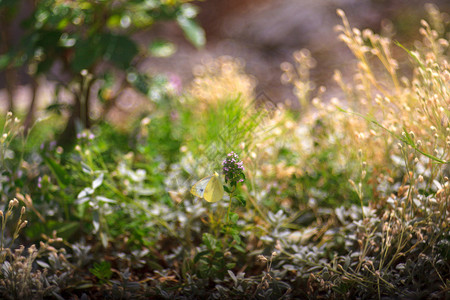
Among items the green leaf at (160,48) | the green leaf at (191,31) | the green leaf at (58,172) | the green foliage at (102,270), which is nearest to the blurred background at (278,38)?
the green leaf at (160,48)

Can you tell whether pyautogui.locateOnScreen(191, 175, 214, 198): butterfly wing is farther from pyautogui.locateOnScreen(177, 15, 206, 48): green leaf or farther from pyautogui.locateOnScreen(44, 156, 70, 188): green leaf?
pyautogui.locateOnScreen(177, 15, 206, 48): green leaf

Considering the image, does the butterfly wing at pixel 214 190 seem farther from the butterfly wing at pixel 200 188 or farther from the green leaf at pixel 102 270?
the green leaf at pixel 102 270

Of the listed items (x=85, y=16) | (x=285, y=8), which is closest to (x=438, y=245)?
(x=85, y=16)

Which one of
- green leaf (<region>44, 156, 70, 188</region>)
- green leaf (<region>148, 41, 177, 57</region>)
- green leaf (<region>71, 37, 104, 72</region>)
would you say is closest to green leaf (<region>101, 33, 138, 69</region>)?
green leaf (<region>71, 37, 104, 72</region>)

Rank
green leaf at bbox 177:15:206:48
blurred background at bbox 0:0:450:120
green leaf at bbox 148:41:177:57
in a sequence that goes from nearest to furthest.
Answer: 1. green leaf at bbox 177:15:206:48
2. green leaf at bbox 148:41:177:57
3. blurred background at bbox 0:0:450:120

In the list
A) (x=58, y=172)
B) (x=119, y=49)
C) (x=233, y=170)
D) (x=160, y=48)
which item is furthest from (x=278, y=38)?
(x=233, y=170)

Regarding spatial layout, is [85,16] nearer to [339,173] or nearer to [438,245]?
[339,173]

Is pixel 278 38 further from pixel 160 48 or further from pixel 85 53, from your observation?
pixel 85 53
